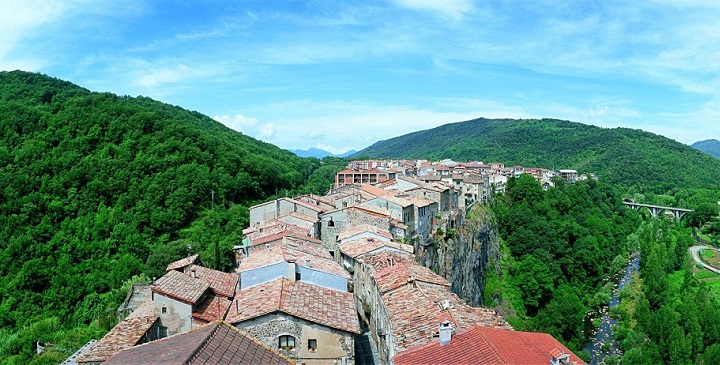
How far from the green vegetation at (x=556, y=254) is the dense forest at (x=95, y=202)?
31.6m

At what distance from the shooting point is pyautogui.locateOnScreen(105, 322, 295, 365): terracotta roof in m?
12.1

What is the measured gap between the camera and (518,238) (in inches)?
2815

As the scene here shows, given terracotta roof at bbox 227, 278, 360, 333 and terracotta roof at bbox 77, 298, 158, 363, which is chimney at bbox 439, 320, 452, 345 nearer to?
terracotta roof at bbox 227, 278, 360, 333

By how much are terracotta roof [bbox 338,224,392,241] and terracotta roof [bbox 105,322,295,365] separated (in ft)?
75.5

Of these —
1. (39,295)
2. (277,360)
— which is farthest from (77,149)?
(277,360)

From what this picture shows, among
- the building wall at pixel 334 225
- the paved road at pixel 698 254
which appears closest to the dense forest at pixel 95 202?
the building wall at pixel 334 225

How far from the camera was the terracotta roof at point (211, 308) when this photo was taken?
22500 millimetres

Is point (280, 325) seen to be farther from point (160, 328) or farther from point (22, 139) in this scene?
point (22, 139)

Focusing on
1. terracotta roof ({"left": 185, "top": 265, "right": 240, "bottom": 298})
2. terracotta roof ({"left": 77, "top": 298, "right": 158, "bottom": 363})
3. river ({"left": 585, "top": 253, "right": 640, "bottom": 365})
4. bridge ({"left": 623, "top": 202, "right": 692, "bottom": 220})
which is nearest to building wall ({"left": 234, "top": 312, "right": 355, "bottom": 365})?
terracotta roof ({"left": 77, "top": 298, "right": 158, "bottom": 363})

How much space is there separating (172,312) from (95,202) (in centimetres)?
4644

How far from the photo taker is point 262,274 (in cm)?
2361

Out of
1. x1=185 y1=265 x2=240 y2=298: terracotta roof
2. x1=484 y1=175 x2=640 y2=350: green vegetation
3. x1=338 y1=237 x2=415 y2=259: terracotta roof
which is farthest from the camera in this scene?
x1=484 y1=175 x2=640 y2=350: green vegetation

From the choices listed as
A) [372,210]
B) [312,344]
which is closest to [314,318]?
[312,344]

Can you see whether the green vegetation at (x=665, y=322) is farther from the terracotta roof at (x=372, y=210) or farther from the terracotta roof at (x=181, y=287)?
the terracotta roof at (x=181, y=287)
